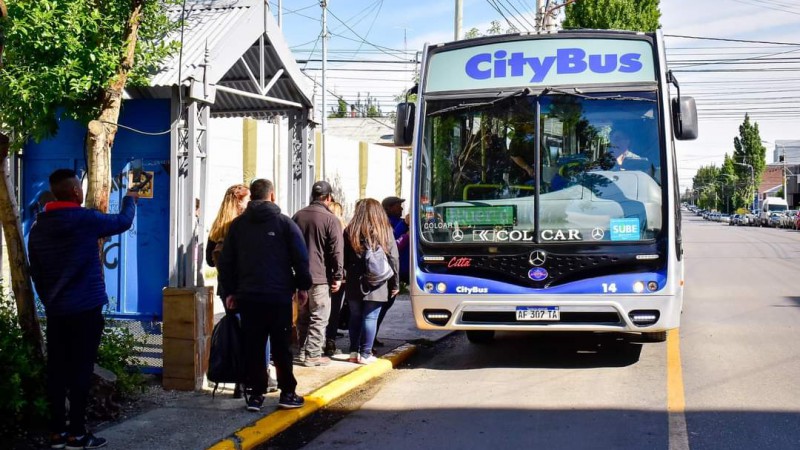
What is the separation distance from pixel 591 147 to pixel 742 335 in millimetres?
4135

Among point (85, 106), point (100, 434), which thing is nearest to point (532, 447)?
point (100, 434)

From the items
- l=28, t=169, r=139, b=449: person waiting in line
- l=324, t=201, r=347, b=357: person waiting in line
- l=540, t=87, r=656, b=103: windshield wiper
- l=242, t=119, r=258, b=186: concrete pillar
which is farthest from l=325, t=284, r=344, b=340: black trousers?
l=242, t=119, r=258, b=186: concrete pillar

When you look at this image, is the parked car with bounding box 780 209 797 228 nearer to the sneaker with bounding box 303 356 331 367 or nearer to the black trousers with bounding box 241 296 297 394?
the sneaker with bounding box 303 356 331 367

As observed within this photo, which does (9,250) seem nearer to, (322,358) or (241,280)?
(241,280)

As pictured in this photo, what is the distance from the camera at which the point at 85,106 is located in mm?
8203

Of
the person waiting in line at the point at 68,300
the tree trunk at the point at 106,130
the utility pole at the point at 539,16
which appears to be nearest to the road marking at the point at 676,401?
the person waiting in line at the point at 68,300

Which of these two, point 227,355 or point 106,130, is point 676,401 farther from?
point 106,130

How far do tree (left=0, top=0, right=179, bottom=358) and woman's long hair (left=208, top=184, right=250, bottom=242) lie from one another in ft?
3.35

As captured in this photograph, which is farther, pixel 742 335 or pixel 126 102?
pixel 742 335

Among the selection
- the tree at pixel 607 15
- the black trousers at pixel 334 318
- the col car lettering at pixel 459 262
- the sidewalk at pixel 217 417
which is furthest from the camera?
the tree at pixel 607 15

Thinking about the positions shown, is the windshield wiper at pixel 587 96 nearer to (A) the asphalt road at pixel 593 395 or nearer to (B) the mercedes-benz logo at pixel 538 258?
(B) the mercedes-benz logo at pixel 538 258

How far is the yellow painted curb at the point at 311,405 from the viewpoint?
5988 mm

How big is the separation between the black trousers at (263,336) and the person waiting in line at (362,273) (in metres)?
2.20

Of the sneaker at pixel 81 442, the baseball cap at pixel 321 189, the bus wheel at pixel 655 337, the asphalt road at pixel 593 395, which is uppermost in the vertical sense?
the baseball cap at pixel 321 189
